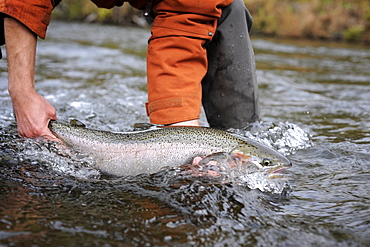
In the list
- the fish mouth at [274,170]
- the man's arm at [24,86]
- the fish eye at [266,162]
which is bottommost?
the fish mouth at [274,170]

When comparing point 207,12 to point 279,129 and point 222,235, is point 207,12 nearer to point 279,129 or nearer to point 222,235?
point 279,129

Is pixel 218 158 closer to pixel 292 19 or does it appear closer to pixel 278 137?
pixel 278 137

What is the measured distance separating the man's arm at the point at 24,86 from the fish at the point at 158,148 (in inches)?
4.3

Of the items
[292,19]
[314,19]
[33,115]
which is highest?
[314,19]

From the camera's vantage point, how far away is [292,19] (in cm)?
1902

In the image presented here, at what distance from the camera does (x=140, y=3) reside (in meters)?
3.41

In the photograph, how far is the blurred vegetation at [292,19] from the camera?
1819 centimetres

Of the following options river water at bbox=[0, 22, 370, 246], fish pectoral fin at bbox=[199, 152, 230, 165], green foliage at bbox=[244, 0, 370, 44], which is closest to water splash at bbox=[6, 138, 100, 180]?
river water at bbox=[0, 22, 370, 246]

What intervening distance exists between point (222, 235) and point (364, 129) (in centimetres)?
286

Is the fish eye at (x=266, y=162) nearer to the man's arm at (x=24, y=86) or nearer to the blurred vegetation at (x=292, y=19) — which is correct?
the man's arm at (x=24, y=86)

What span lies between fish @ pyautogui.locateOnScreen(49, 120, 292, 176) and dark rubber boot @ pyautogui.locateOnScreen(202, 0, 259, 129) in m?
0.86

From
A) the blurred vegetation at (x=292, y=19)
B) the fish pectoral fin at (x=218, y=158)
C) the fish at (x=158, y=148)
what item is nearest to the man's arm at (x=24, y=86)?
the fish at (x=158, y=148)

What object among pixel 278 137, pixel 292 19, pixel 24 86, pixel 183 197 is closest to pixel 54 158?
pixel 24 86

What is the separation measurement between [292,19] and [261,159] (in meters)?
17.5
